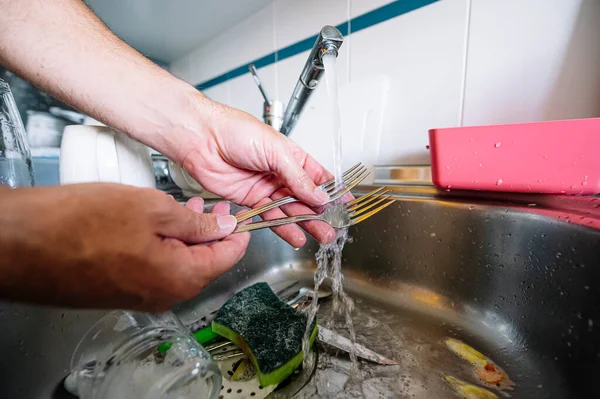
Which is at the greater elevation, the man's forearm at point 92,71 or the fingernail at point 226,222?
the man's forearm at point 92,71

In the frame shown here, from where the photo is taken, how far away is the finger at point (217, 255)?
0.22 m

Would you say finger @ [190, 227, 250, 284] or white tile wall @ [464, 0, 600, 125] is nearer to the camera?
finger @ [190, 227, 250, 284]

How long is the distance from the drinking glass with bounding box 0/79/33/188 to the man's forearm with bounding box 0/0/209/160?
13 centimetres

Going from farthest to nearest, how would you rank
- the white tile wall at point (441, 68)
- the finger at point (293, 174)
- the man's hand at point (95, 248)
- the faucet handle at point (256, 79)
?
the faucet handle at point (256, 79), the white tile wall at point (441, 68), the finger at point (293, 174), the man's hand at point (95, 248)

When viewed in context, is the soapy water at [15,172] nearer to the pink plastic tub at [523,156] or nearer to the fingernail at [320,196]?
the fingernail at [320,196]

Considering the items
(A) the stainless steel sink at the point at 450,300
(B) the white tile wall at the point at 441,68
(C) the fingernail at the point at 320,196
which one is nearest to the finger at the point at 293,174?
(C) the fingernail at the point at 320,196

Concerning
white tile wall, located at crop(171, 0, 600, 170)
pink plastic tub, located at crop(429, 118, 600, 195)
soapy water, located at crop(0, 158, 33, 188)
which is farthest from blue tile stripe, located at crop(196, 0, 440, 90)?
soapy water, located at crop(0, 158, 33, 188)

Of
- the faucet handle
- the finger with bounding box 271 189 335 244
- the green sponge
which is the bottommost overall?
the green sponge

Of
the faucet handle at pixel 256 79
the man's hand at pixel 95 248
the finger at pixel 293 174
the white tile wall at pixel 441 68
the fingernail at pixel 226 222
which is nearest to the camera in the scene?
the man's hand at pixel 95 248

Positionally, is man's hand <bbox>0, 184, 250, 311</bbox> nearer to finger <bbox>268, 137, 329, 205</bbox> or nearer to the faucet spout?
finger <bbox>268, 137, 329, 205</bbox>

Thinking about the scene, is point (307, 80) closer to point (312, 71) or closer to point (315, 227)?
point (312, 71)

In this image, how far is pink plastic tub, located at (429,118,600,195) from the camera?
338mm

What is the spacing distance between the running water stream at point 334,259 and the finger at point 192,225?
0.66 ft

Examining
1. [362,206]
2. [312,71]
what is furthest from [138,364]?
[312,71]
